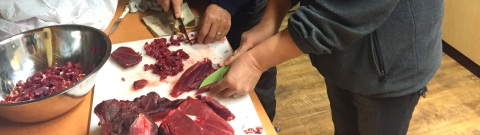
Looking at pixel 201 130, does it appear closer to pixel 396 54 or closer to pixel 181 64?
pixel 181 64

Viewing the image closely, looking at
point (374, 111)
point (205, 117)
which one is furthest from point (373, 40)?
point (205, 117)

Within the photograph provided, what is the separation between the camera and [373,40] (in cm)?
98

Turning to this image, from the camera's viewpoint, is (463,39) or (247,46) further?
(463,39)

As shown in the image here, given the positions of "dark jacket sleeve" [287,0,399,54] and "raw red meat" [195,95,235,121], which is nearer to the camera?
"dark jacket sleeve" [287,0,399,54]

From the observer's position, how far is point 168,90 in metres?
1.11

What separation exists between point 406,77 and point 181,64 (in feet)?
1.88

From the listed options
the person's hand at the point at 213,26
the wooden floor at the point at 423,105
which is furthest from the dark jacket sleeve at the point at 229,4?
the wooden floor at the point at 423,105

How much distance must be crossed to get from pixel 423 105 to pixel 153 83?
60.0 inches

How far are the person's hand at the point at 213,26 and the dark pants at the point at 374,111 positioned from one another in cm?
37

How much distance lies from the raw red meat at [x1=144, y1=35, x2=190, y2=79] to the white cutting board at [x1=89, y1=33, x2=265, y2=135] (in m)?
0.01

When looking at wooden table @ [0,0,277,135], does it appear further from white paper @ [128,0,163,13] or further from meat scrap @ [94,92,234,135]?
white paper @ [128,0,163,13]

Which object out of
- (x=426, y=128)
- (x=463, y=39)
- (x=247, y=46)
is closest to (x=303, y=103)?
(x=426, y=128)

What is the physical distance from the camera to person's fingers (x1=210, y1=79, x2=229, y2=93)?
1.01m

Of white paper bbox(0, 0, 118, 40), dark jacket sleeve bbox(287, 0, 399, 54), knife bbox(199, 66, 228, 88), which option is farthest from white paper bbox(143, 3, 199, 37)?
dark jacket sleeve bbox(287, 0, 399, 54)
